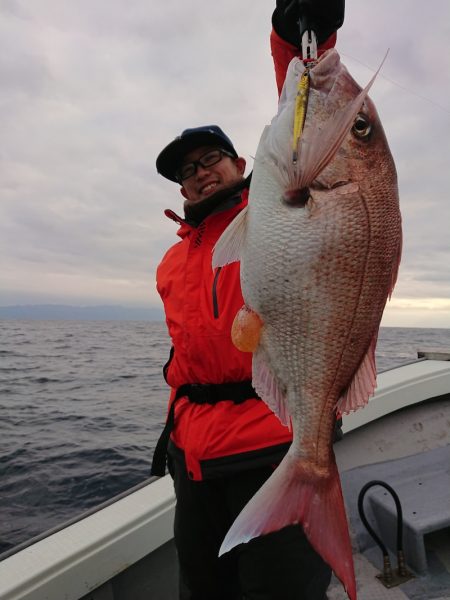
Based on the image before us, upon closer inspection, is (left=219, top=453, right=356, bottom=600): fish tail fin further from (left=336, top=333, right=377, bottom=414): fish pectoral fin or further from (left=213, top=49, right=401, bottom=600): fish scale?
(left=336, top=333, right=377, bottom=414): fish pectoral fin

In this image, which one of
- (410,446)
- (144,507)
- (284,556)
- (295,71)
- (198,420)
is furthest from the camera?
(410,446)

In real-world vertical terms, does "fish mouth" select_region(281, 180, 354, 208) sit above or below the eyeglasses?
below

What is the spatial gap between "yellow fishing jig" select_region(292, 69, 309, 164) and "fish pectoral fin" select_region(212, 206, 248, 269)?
10.3 inches

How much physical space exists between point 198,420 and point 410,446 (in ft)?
9.54

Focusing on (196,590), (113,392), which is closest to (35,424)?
(113,392)

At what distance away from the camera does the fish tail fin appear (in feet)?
4.72

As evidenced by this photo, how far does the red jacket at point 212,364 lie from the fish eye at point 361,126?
2.70 feet

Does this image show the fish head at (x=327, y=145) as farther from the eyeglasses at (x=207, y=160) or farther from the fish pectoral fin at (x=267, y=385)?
the eyeglasses at (x=207, y=160)

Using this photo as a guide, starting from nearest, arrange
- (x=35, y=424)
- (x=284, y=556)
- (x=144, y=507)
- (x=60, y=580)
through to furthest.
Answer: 1. (x=284, y=556)
2. (x=60, y=580)
3. (x=144, y=507)
4. (x=35, y=424)

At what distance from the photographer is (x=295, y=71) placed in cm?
156

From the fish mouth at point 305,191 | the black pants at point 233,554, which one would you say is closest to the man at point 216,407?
the black pants at point 233,554

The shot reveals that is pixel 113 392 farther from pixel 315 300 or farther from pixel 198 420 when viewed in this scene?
pixel 315 300

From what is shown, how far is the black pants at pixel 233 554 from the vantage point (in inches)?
73.7

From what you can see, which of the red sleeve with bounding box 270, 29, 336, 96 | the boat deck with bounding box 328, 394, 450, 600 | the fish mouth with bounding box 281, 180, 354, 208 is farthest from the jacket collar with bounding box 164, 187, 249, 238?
the boat deck with bounding box 328, 394, 450, 600
